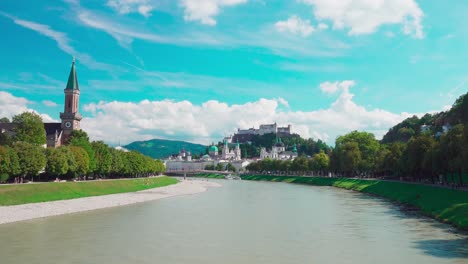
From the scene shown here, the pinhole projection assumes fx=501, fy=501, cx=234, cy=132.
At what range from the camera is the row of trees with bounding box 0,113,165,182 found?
64.4m

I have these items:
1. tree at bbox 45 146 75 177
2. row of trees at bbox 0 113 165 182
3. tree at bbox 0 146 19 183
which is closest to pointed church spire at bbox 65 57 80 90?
row of trees at bbox 0 113 165 182

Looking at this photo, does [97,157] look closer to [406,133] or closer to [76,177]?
[76,177]

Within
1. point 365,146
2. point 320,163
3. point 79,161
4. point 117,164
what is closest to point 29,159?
point 79,161

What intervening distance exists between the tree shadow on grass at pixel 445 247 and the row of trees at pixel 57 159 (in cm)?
4908

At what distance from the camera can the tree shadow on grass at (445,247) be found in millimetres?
29384

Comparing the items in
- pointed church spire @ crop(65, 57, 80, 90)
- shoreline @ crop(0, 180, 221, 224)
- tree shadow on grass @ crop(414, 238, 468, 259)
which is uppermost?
pointed church spire @ crop(65, 57, 80, 90)

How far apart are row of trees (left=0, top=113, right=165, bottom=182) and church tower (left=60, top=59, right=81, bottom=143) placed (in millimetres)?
20756

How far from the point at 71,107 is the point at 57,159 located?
2446 inches

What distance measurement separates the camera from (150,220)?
46.6 m

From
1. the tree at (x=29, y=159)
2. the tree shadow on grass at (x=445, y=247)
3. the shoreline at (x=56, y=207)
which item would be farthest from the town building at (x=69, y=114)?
the tree shadow on grass at (x=445, y=247)

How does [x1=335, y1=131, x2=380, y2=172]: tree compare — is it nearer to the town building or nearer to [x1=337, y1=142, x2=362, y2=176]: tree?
[x1=337, y1=142, x2=362, y2=176]: tree

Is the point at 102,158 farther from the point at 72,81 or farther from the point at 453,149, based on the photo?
the point at 453,149

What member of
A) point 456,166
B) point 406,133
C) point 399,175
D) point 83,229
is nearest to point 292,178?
point 406,133

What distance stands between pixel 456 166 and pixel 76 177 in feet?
196
